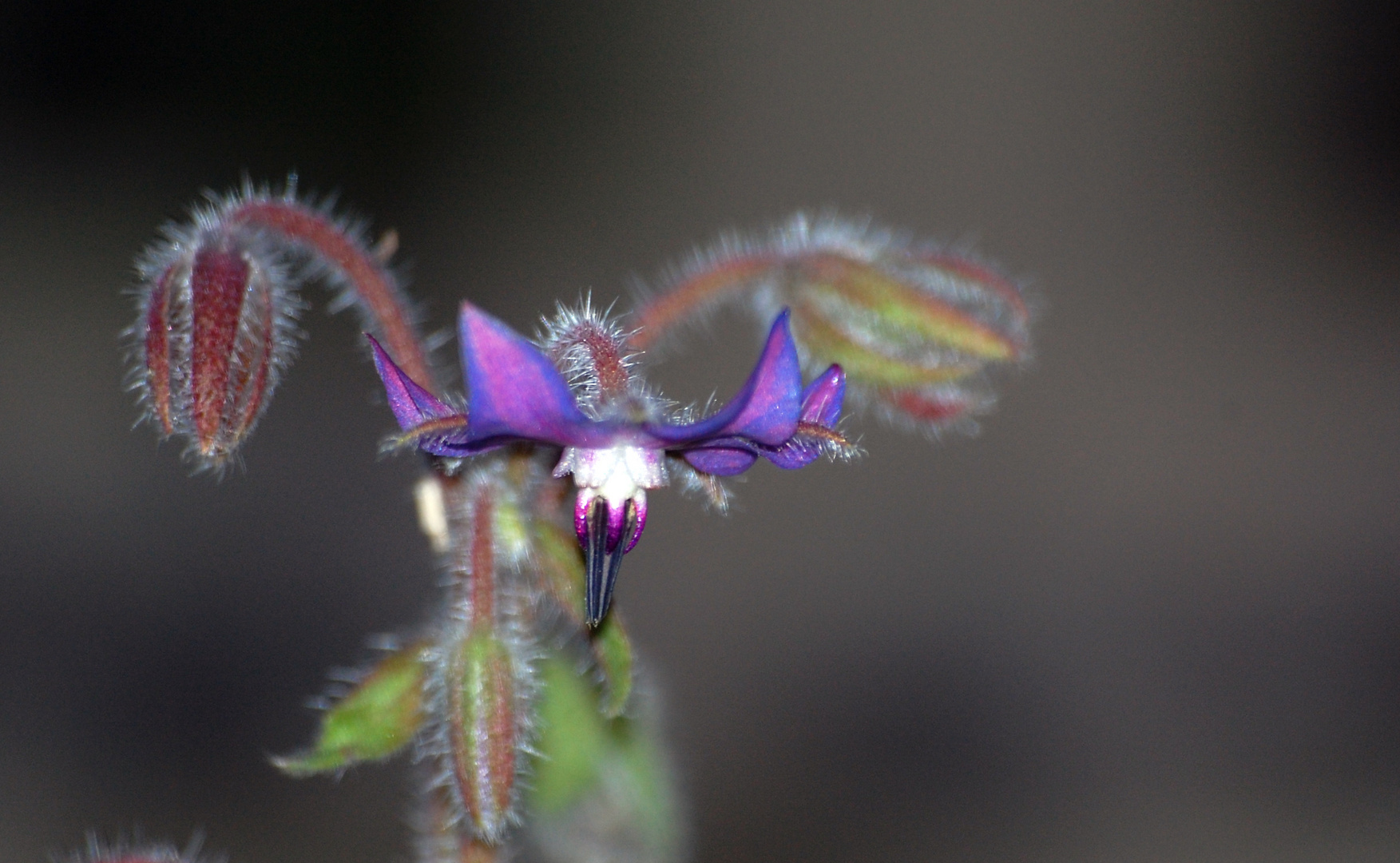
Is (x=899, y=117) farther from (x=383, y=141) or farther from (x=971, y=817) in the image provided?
(x=971, y=817)

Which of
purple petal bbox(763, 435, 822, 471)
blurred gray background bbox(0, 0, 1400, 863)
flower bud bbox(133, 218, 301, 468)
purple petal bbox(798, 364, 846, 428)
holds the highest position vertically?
blurred gray background bbox(0, 0, 1400, 863)

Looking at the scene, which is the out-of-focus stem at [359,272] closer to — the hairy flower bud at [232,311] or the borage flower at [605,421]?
the hairy flower bud at [232,311]

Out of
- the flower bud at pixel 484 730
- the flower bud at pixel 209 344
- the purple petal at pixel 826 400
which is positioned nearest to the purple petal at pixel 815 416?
the purple petal at pixel 826 400

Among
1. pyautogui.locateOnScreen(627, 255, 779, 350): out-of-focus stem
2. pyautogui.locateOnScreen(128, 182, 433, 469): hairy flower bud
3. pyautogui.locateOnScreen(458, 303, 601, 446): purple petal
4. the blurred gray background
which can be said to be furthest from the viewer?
the blurred gray background

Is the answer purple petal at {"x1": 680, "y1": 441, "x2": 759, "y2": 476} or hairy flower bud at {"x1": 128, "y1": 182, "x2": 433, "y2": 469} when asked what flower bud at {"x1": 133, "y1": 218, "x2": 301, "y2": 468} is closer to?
hairy flower bud at {"x1": 128, "y1": 182, "x2": 433, "y2": 469}

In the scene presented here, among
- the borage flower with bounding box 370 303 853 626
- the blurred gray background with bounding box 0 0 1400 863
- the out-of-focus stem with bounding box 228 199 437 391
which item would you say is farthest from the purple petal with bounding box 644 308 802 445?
the blurred gray background with bounding box 0 0 1400 863

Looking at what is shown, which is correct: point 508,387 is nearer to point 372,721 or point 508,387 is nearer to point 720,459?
point 720,459

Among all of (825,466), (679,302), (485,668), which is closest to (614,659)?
(485,668)
